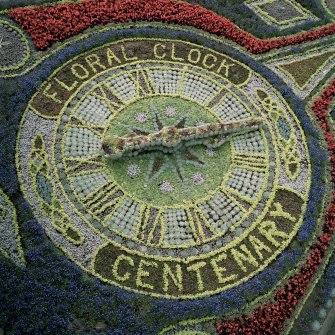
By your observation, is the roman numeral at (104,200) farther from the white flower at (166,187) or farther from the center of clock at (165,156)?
the white flower at (166,187)

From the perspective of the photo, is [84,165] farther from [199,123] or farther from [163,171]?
[199,123]

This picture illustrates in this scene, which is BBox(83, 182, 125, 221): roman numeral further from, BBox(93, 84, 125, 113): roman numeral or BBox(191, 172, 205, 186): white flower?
BBox(93, 84, 125, 113): roman numeral

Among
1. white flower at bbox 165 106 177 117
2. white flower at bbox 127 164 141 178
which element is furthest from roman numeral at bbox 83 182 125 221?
white flower at bbox 165 106 177 117

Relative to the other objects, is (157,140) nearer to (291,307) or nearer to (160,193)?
(160,193)

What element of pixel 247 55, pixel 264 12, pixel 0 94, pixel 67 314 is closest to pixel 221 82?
pixel 247 55

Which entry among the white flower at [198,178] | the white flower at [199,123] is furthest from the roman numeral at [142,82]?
the white flower at [198,178]
